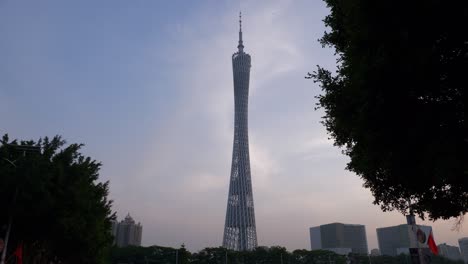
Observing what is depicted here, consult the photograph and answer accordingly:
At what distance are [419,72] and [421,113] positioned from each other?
102 cm

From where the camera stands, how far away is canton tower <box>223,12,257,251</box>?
77250mm

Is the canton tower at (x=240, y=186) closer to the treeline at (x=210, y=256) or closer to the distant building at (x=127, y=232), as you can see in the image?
the treeline at (x=210, y=256)

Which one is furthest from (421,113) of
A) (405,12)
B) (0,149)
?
(0,149)

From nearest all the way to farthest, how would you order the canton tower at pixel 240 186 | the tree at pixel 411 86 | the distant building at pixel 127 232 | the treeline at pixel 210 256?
1. the tree at pixel 411 86
2. the treeline at pixel 210 256
3. the canton tower at pixel 240 186
4. the distant building at pixel 127 232

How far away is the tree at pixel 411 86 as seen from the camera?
28.9 feet

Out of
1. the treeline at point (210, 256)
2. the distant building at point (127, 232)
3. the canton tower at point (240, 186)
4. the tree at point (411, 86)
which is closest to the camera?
the tree at point (411, 86)

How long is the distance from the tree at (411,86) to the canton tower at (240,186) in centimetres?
6669

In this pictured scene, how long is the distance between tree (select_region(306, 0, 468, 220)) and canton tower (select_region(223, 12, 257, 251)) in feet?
219

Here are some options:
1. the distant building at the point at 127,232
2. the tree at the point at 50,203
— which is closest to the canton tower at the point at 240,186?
the tree at the point at 50,203

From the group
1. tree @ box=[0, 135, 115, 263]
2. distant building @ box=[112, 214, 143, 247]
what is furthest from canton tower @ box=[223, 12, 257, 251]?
distant building @ box=[112, 214, 143, 247]

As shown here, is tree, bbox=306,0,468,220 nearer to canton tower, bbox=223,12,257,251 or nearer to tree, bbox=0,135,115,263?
tree, bbox=0,135,115,263

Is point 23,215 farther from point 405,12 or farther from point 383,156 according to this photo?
point 405,12

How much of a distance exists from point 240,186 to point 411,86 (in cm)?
Answer: 6989

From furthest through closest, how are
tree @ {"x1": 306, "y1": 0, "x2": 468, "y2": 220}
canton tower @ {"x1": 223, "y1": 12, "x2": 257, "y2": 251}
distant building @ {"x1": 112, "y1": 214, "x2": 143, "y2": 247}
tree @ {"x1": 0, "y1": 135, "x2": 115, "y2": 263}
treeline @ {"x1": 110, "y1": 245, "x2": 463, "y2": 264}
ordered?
distant building @ {"x1": 112, "y1": 214, "x2": 143, "y2": 247}, canton tower @ {"x1": 223, "y1": 12, "x2": 257, "y2": 251}, treeline @ {"x1": 110, "y1": 245, "x2": 463, "y2": 264}, tree @ {"x1": 0, "y1": 135, "x2": 115, "y2": 263}, tree @ {"x1": 306, "y1": 0, "x2": 468, "y2": 220}
